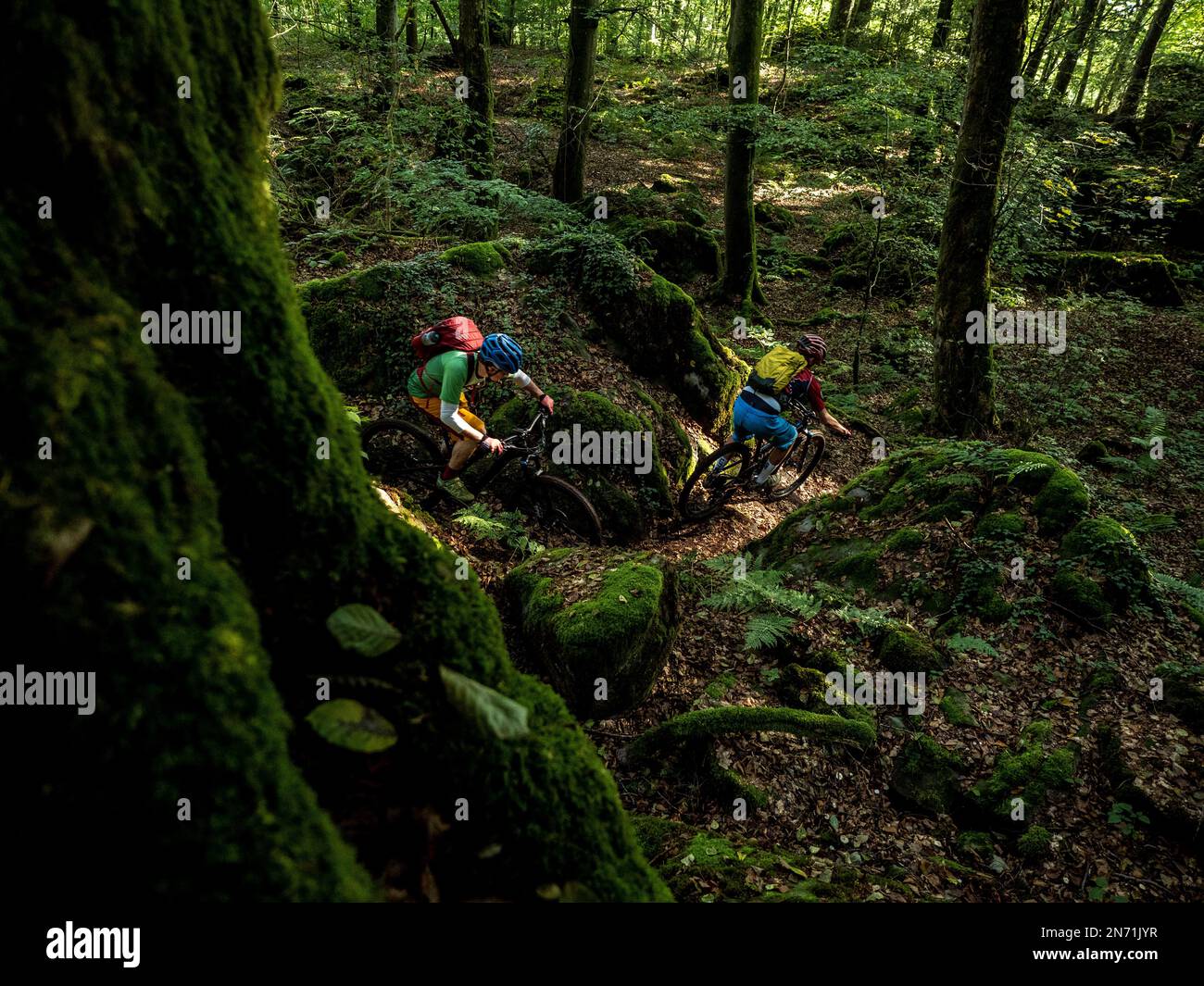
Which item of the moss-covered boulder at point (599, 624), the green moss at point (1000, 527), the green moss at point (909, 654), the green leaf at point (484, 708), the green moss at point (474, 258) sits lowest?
the green moss at point (909, 654)

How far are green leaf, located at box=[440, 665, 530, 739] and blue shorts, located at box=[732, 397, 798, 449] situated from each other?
8153 mm

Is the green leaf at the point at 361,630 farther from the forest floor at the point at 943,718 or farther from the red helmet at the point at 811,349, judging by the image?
the red helmet at the point at 811,349

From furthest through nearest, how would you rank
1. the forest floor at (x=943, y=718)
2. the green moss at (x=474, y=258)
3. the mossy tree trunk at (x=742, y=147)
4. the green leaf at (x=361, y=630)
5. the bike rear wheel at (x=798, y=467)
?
1. the mossy tree trunk at (x=742, y=147)
2. the bike rear wheel at (x=798, y=467)
3. the green moss at (x=474, y=258)
4. the forest floor at (x=943, y=718)
5. the green leaf at (x=361, y=630)

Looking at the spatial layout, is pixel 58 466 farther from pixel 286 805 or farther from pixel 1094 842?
pixel 1094 842

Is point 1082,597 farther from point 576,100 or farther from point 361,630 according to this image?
point 576,100

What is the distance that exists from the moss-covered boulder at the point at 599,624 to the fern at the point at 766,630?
80cm

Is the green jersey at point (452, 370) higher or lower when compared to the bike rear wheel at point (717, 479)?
higher

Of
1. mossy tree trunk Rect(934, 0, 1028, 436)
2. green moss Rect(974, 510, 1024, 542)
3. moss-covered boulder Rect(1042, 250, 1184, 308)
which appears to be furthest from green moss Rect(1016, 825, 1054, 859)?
moss-covered boulder Rect(1042, 250, 1184, 308)

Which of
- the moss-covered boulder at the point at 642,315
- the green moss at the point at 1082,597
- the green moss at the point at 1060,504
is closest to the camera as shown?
the green moss at the point at 1082,597

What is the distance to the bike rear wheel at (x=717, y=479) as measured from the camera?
9.51 m

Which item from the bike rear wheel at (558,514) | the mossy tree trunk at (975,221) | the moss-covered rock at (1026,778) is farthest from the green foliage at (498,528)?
the mossy tree trunk at (975,221)

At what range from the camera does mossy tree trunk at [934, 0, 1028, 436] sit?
9227 mm

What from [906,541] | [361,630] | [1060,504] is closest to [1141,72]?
[1060,504]

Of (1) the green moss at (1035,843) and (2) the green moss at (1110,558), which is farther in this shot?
(2) the green moss at (1110,558)
